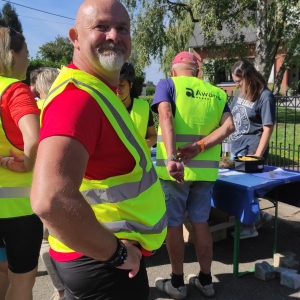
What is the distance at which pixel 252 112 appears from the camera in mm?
3596

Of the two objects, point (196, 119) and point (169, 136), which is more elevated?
point (196, 119)

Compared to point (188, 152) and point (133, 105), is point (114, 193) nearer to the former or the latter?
point (188, 152)

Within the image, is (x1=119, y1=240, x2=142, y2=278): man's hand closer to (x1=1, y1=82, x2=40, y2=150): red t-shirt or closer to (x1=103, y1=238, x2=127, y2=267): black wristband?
(x1=103, y1=238, x2=127, y2=267): black wristband

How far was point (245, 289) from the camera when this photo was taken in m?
2.95

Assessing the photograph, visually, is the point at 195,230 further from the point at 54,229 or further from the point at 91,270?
the point at 54,229

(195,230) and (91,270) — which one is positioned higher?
(91,270)

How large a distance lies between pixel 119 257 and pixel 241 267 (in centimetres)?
249

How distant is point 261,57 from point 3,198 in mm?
10536

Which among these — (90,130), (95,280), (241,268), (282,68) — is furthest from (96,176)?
(282,68)

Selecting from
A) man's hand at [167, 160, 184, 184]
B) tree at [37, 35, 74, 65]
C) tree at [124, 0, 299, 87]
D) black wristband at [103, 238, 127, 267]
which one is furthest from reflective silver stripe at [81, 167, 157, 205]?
tree at [37, 35, 74, 65]

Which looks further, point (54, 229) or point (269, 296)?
point (269, 296)

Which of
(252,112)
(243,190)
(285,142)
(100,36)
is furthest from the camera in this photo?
(285,142)

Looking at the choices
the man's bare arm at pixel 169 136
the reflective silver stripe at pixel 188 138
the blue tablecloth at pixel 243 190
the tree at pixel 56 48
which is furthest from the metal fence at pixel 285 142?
the tree at pixel 56 48

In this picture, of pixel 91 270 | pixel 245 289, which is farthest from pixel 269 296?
pixel 91 270
